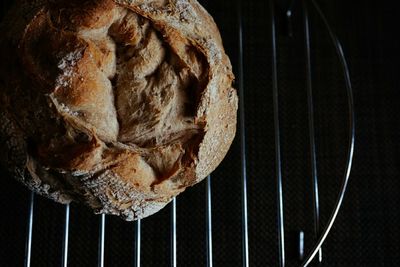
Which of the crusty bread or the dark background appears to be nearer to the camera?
the crusty bread

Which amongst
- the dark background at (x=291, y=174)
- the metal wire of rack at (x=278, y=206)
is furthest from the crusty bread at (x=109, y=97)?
the dark background at (x=291, y=174)

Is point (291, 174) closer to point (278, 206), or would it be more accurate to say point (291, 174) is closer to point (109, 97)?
point (278, 206)

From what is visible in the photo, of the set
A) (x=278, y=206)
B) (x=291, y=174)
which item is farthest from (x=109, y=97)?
(x=291, y=174)

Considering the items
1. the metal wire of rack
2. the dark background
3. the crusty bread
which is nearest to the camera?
the crusty bread

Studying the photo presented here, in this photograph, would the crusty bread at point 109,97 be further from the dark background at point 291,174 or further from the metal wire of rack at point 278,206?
the dark background at point 291,174

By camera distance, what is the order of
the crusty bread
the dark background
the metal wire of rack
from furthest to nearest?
the dark background
the metal wire of rack
the crusty bread

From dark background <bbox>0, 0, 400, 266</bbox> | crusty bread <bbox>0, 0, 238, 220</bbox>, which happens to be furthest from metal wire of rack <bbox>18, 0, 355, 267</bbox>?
crusty bread <bbox>0, 0, 238, 220</bbox>

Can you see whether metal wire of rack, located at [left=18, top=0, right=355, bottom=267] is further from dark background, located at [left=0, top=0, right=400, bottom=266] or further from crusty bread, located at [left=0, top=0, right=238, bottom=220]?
crusty bread, located at [left=0, top=0, right=238, bottom=220]
